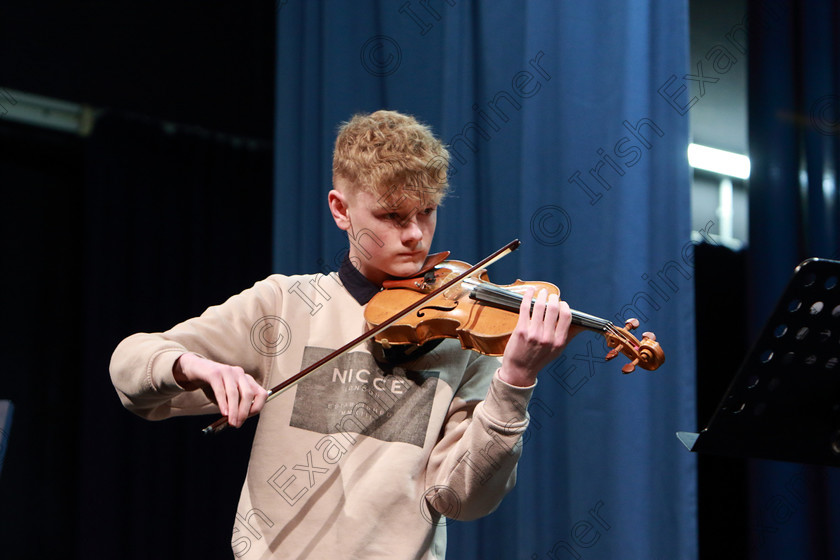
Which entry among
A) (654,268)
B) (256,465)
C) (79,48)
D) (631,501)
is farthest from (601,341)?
(79,48)

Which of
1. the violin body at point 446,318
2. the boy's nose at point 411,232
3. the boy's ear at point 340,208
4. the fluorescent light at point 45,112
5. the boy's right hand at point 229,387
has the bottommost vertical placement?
the boy's right hand at point 229,387

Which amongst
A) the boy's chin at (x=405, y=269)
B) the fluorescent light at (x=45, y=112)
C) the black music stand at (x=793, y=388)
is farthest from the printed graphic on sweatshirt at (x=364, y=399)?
the fluorescent light at (x=45, y=112)

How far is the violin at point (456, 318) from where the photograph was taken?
1.16 metres

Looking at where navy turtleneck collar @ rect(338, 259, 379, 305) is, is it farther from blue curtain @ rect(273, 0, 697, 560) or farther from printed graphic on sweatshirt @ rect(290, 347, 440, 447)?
blue curtain @ rect(273, 0, 697, 560)

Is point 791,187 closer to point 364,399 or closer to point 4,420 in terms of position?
point 364,399

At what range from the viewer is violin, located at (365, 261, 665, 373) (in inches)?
46.0

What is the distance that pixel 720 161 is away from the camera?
13.0 ft

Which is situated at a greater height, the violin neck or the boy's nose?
the boy's nose

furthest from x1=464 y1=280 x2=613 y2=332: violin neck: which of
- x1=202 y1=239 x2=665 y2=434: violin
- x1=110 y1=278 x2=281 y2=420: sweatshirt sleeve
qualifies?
x1=110 y1=278 x2=281 y2=420: sweatshirt sleeve

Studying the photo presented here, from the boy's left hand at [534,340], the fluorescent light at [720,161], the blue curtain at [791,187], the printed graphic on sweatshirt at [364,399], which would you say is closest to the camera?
the boy's left hand at [534,340]

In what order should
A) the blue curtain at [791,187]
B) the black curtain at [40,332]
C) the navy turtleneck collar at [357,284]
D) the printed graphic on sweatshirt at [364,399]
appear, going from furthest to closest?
the black curtain at [40,332] → the blue curtain at [791,187] → the navy turtleneck collar at [357,284] → the printed graphic on sweatshirt at [364,399]

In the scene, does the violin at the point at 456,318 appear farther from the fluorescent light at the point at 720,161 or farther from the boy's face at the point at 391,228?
the fluorescent light at the point at 720,161

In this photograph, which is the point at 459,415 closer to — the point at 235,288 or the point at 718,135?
the point at 235,288

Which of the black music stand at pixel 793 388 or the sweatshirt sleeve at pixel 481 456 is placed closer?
the black music stand at pixel 793 388
